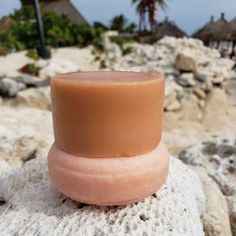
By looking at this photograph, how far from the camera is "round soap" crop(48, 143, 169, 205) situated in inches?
37.9

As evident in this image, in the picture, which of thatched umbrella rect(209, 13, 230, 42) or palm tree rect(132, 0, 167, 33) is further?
palm tree rect(132, 0, 167, 33)

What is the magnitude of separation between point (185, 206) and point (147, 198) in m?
0.16

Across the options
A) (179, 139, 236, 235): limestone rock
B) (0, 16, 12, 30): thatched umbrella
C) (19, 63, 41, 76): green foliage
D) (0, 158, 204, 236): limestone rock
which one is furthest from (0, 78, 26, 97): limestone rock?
(0, 16, 12, 30): thatched umbrella

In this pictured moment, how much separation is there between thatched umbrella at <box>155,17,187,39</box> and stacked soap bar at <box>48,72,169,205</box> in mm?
13208

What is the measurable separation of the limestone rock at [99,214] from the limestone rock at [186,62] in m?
5.11

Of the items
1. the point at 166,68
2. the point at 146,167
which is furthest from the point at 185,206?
the point at 166,68

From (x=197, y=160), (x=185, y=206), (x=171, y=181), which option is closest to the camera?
(x=185, y=206)

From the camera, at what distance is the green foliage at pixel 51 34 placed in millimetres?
9320

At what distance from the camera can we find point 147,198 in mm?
1114

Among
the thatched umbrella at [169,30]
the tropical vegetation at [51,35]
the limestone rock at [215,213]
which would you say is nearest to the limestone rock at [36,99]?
the limestone rock at [215,213]

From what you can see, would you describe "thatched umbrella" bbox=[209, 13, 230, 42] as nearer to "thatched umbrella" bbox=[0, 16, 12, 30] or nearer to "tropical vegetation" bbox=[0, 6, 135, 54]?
"tropical vegetation" bbox=[0, 6, 135, 54]

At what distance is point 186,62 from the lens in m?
6.05

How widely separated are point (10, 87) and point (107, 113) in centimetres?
360

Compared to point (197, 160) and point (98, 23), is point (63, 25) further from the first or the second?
point (197, 160)
